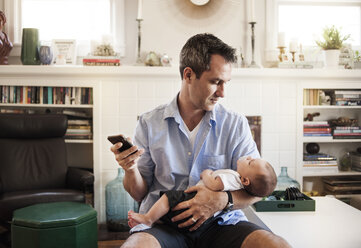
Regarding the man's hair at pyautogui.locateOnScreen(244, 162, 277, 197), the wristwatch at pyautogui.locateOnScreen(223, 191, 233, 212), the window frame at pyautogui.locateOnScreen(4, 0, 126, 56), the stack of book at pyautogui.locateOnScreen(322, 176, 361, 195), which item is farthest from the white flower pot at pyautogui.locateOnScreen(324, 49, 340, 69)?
the wristwatch at pyautogui.locateOnScreen(223, 191, 233, 212)

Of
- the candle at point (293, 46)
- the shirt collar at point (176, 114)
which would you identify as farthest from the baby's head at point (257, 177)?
the candle at point (293, 46)

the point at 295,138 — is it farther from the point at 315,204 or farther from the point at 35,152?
the point at 35,152

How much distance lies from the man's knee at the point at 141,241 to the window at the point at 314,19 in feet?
10.4

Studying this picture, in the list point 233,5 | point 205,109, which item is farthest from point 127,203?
point 233,5

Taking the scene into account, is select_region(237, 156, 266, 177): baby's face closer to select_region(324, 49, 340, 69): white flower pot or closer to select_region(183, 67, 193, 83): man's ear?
select_region(183, 67, 193, 83): man's ear

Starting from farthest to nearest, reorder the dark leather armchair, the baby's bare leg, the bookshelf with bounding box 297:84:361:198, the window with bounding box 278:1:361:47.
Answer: the window with bounding box 278:1:361:47, the bookshelf with bounding box 297:84:361:198, the dark leather armchair, the baby's bare leg

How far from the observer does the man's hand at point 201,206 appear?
5.41 ft

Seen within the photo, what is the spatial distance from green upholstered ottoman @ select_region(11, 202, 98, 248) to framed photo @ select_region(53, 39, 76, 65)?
1627 mm

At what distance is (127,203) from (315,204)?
1.80 meters

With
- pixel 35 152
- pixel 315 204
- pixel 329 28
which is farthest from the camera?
pixel 329 28

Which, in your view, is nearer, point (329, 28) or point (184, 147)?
point (184, 147)

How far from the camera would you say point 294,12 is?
163 inches

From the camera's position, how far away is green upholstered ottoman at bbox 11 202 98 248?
97.9 inches

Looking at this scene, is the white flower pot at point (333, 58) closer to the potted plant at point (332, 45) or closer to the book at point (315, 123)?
the potted plant at point (332, 45)
